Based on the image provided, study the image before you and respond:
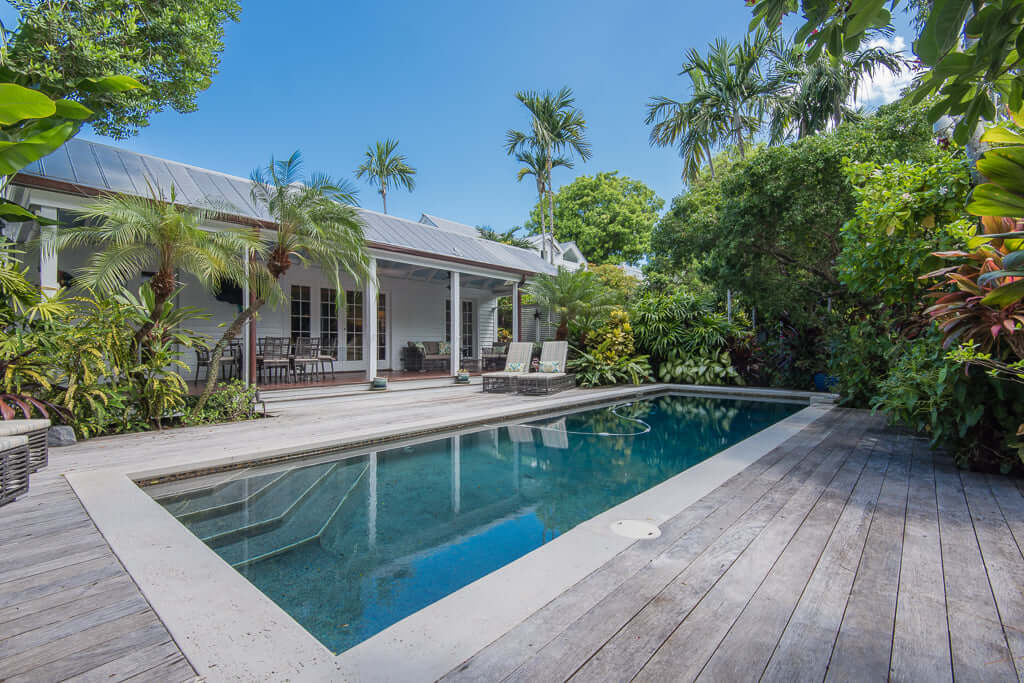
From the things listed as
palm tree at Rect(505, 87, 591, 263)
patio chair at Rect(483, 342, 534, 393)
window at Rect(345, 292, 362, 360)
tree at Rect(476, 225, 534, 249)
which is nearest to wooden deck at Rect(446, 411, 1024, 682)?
patio chair at Rect(483, 342, 534, 393)

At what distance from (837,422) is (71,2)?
1221cm

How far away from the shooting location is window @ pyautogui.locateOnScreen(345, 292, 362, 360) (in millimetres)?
11828

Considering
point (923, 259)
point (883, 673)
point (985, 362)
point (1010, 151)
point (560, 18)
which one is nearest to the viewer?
point (1010, 151)

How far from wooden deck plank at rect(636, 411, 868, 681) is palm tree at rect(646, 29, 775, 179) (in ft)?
42.5

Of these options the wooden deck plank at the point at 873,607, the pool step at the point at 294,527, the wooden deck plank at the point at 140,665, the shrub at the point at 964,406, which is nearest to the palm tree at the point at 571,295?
the shrub at the point at 964,406

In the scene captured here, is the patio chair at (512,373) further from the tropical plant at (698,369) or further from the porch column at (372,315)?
the tropical plant at (698,369)

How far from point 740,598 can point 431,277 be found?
11.7m

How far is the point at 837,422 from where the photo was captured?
601 cm

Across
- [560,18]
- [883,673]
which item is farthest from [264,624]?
[560,18]

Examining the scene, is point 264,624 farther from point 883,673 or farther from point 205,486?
point 205,486

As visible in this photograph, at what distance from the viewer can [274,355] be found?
924 cm

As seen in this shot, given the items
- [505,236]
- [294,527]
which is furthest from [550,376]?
[505,236]

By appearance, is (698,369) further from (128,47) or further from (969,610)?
(128,47)

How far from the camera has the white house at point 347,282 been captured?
625 centimetres
